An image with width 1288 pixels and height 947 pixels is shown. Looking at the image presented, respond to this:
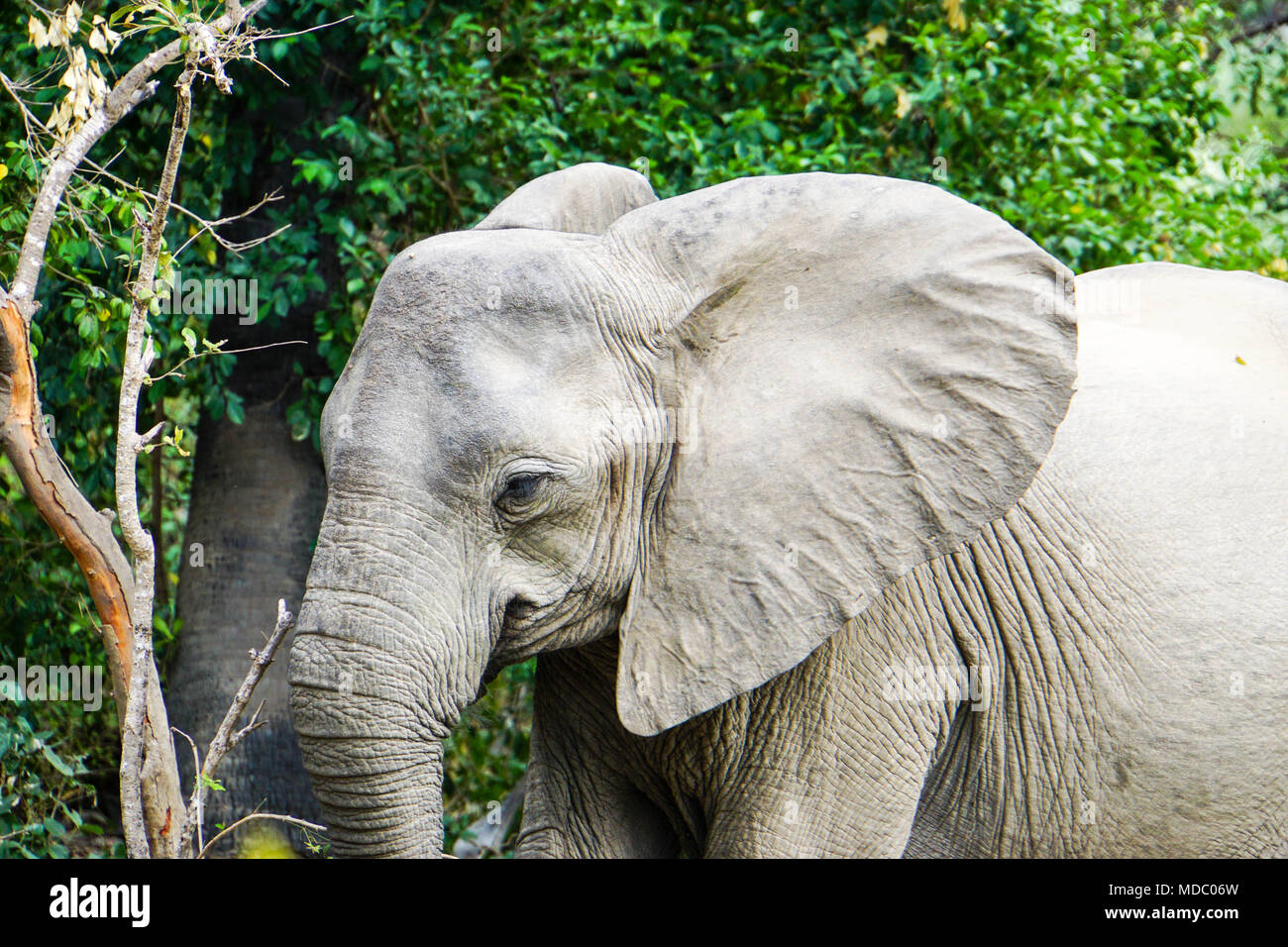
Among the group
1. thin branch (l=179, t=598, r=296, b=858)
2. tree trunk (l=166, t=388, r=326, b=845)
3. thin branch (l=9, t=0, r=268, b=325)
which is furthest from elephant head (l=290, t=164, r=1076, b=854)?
tree trunk (l=166, t=388, r=326, b=845)


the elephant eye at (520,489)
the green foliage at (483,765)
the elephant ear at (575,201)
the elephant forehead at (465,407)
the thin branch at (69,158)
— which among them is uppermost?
the thin branch at (69,158)

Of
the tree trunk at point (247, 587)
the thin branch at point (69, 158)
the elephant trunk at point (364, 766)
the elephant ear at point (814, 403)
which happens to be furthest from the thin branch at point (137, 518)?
the tree trunk at point (247, 587)

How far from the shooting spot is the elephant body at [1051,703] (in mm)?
3389

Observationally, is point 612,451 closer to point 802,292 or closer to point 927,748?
point 802,292

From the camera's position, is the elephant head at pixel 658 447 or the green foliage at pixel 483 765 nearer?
the elephant head at pixel 658 447

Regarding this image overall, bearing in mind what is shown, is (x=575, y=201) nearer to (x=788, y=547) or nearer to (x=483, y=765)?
(x=788, y=547)

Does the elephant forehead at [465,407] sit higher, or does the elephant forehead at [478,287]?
the elephant forehead at [478,287]

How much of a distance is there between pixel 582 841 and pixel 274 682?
305 cm

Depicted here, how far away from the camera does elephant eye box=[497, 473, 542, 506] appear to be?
3.03m

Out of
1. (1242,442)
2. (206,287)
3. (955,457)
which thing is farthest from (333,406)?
(206,287)

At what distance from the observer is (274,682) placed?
21.4 feet

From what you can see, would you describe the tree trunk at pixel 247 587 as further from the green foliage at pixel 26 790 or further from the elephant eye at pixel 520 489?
the elephant eye at pixel 520 489

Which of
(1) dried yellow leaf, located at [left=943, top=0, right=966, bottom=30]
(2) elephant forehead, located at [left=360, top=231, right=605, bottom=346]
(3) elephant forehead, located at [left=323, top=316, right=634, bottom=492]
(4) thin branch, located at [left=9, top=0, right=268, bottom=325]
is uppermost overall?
(1) dried yellow leaf, located at [left=943, top=0, right=966, bottom=30]

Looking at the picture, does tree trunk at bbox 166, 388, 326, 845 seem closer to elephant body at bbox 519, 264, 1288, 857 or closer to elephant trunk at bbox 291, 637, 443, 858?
elephant body at bbox 519, 264, 1288, 857
